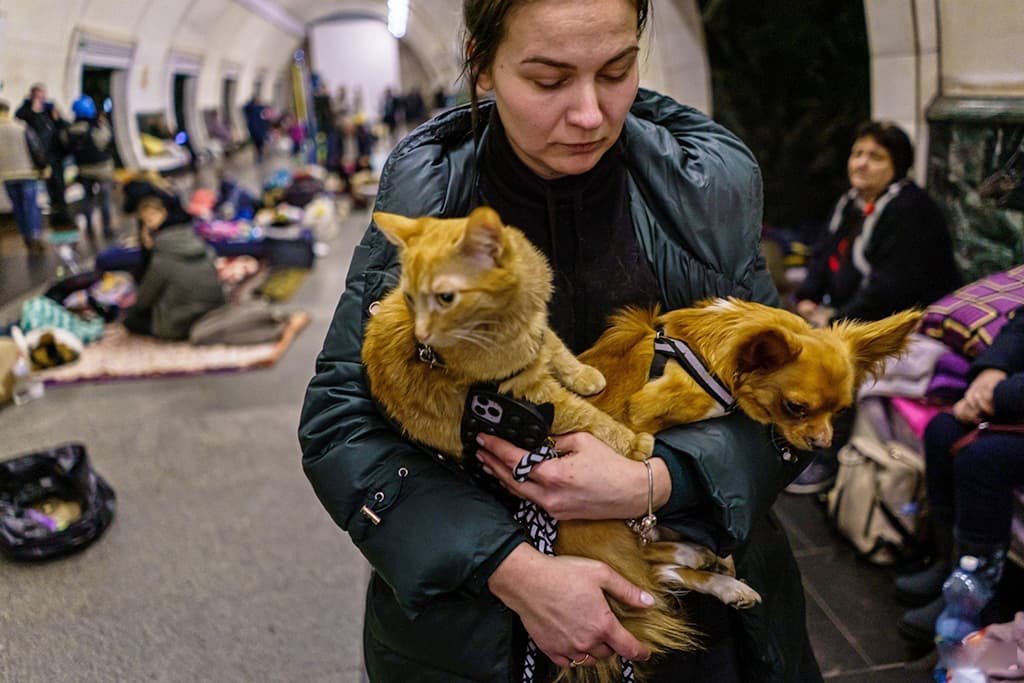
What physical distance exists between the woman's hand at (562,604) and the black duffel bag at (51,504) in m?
2.73

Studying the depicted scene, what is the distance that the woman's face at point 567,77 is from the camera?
3.71 feet

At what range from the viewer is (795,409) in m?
1.32

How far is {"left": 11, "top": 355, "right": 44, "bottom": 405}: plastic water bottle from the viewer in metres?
5.07

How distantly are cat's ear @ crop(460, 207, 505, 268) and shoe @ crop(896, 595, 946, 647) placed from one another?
8.25ft

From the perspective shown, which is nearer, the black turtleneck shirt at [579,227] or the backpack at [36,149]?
the black turtleneck shirt at [579,227]

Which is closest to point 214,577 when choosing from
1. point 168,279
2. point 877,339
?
point 877,339

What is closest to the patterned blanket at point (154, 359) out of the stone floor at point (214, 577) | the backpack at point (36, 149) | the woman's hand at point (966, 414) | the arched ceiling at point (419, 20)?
the stone floor at point (214, 577)

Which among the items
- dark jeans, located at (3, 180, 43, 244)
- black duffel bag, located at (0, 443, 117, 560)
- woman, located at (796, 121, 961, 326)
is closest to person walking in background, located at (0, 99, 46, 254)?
dark jeans, located at (3, 180, 43, 244)

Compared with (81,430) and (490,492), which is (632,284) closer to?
(490,492)

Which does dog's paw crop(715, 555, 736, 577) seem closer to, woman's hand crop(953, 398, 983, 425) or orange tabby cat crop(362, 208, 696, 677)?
orange tabby cat crop(362, 208, 696, 677)

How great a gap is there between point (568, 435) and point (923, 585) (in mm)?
2396

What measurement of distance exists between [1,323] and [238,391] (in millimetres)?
2091

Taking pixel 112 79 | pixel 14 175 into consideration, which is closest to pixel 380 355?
pixel 14 175

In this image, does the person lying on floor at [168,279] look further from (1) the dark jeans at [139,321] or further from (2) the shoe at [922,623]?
(2) the shoe at [922,623]
